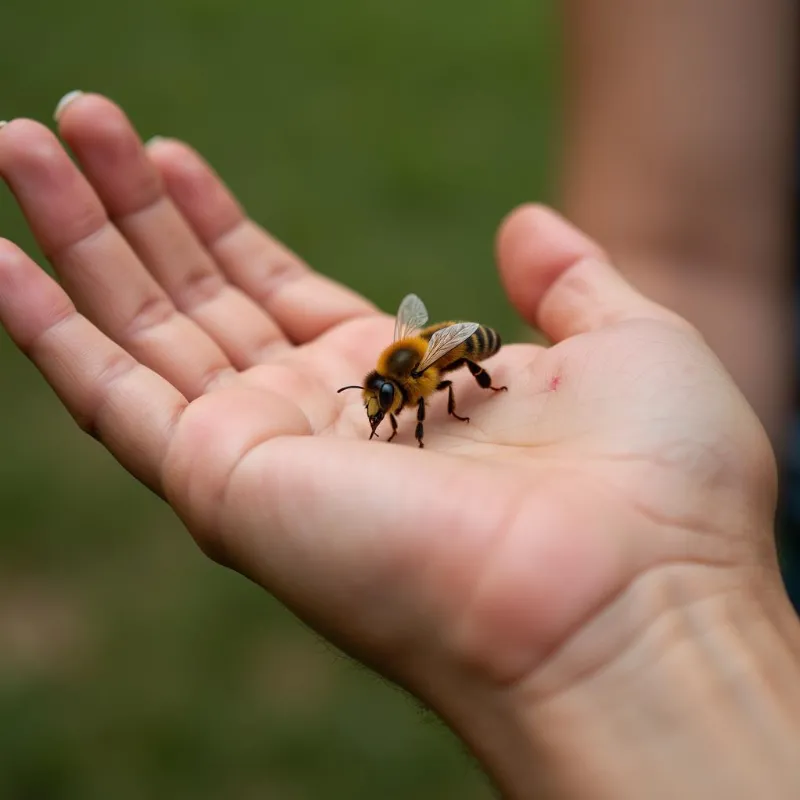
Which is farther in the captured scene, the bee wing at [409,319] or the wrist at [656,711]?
the bee wing at [409,319]

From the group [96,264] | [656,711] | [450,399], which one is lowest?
[656,711]

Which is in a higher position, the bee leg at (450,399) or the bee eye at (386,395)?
the bee eye at (386,395)

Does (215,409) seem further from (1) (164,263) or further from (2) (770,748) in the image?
(2) (770,748)

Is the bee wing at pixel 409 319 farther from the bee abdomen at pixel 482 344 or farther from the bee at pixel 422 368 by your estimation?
the bee abdomen at pixel 482 344

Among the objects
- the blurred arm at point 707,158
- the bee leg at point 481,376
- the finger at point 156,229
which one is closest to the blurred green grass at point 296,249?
the bee leg at point 481,376

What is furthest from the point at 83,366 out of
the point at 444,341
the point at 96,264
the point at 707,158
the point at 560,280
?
the point at 707,158

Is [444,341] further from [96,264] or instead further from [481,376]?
[96,264]

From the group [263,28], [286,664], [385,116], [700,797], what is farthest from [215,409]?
[263,28]
